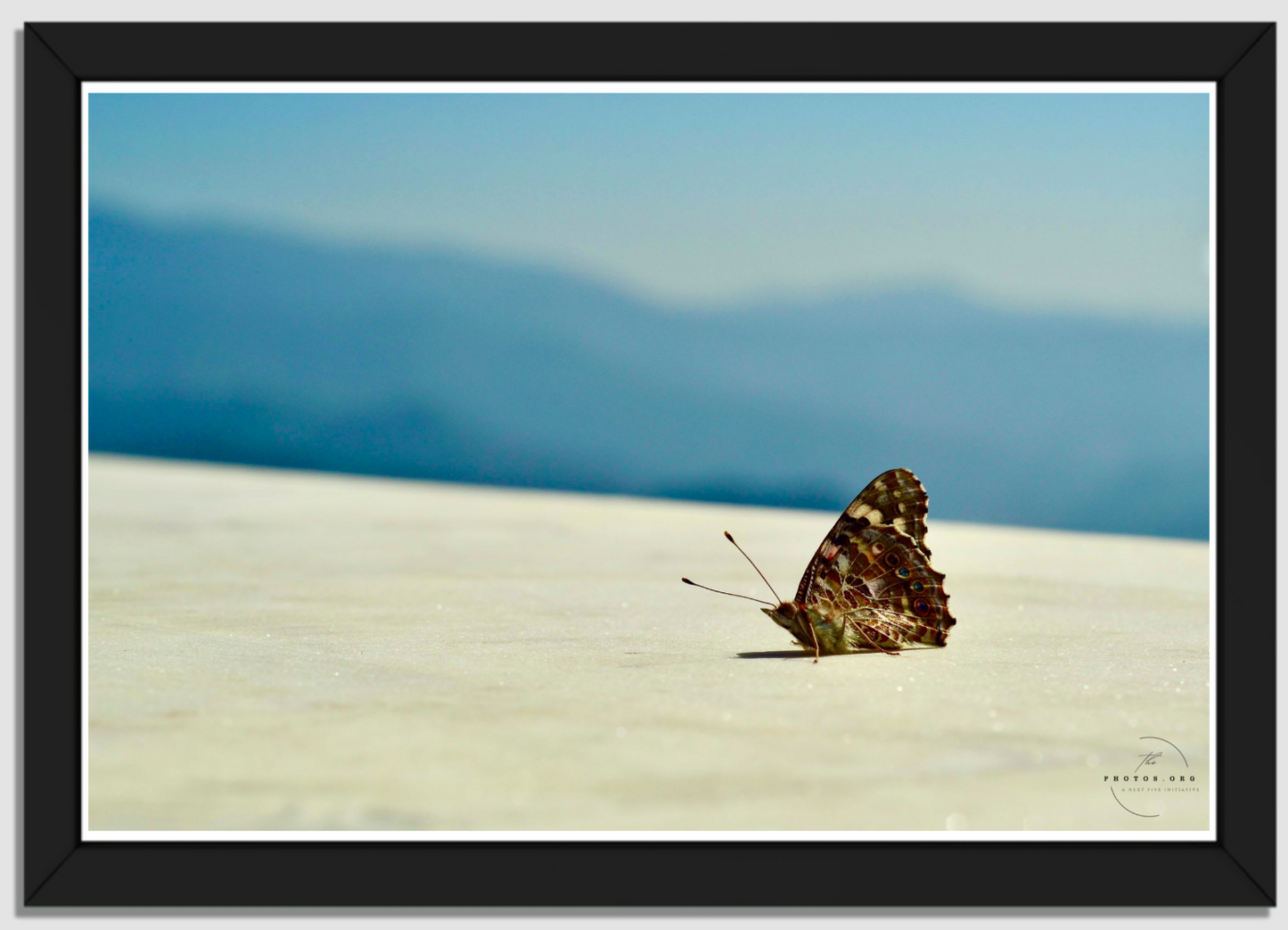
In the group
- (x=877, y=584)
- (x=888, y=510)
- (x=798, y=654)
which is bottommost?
(x=798, y=654)

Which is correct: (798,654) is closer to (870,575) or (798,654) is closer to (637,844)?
(870,575)

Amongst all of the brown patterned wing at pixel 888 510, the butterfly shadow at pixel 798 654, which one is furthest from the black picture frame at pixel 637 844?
the butterfly shadow at pixel 798 654

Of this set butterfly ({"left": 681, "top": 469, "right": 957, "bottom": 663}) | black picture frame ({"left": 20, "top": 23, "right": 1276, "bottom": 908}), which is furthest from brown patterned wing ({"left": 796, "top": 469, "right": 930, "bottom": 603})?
black picture frame ({"left": 20, "top": 23, "right": 1276, "bottom": 908})

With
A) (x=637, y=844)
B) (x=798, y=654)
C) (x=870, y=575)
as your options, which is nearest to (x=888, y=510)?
(x=870, y=575)

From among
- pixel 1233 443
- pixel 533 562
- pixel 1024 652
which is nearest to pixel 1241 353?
pixel 1233 443

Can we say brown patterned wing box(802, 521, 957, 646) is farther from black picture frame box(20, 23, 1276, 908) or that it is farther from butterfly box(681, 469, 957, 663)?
black picture frame box(20, 23, 1276, 908)

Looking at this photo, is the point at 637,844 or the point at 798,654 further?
the point at 798,654

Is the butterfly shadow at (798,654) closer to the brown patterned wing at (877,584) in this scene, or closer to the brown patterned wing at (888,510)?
the brown patterned wing at (877,584)

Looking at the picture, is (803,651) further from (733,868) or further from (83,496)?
(83,496)
